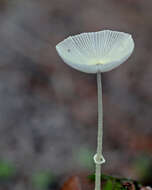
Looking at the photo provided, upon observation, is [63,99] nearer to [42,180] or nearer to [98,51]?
[42,180]

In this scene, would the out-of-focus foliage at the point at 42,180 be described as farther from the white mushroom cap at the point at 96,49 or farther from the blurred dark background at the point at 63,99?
the white mushroom cap at the point at 96,49

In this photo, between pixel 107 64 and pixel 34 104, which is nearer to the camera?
pixel 107 64

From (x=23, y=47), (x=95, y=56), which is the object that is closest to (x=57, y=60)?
(x=23, y=47)

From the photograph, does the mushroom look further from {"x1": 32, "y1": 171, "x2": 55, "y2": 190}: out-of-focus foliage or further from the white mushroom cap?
{"x1": 32, "y1": 171, "x2": 55, "y2": 190}: out-of-focus foliage

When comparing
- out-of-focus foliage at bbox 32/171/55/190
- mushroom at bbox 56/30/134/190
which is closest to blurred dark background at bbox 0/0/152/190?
out-of-focus foliage at bbox 32/171/55/190

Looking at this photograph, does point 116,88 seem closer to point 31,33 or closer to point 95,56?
point 31,33

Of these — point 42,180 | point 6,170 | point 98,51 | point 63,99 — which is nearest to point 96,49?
point 98,51

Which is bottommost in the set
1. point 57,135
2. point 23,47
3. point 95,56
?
point 57,135
